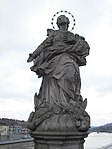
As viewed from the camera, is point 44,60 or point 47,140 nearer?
point 47,140

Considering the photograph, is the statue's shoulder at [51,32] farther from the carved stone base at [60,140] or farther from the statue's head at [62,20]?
the carved stone base at [60,140]

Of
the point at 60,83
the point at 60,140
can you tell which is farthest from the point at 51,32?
the point at 60,140

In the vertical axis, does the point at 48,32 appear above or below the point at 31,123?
above

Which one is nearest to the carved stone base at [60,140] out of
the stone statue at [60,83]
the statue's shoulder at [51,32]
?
the stone statue at [60,83]

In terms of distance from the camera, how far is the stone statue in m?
4.60

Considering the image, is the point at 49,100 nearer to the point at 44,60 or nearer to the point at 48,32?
the point at 44,60

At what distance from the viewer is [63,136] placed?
4402 millimetres

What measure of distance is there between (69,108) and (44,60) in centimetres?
114

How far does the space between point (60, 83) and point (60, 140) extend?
1.11m

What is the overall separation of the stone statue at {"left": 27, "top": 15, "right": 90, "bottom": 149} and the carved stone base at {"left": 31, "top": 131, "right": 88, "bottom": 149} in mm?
84

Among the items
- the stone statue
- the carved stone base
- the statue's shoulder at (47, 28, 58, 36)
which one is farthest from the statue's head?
the carved stone base

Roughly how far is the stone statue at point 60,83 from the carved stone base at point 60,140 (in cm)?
8

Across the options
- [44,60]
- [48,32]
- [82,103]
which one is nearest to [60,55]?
[44,60]

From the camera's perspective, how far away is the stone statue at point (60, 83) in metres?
4.60
